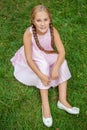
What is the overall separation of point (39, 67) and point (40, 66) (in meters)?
0.02

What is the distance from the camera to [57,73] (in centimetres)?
412

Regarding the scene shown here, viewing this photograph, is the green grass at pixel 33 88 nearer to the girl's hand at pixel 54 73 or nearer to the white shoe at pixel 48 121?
the white shoe at pixel 48 121

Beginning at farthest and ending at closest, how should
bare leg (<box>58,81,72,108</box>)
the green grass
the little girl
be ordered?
bare leg (<box>58,81,72,108</box>) < the green grass < the little girl

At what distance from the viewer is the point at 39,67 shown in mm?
4141

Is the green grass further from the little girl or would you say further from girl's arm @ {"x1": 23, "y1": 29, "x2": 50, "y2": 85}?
girl's arm @ {"x1": 23, "y1": 29, "x2": 50, "y2": 85}

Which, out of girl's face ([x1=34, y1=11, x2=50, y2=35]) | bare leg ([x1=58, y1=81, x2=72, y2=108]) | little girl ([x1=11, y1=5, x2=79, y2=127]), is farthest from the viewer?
bare leg ([x1=58, y1=81, x2=72, y2=108])

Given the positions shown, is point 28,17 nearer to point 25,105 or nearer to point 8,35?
point 8,35

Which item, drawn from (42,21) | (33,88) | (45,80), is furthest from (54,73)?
(42,21)

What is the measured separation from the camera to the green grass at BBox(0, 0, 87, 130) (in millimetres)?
4145

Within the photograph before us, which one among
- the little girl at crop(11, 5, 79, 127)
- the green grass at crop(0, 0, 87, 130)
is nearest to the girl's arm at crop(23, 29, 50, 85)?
the little girl at crop(11, 5, 79, 127)

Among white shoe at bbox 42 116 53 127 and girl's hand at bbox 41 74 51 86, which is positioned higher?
girl's hand at bbox 41 74 51 86

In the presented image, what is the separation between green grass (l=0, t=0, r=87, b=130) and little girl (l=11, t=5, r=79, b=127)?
10 centimetres

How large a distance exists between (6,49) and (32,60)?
792 mm

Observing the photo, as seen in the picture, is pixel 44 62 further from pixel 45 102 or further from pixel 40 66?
pixel 45 102
